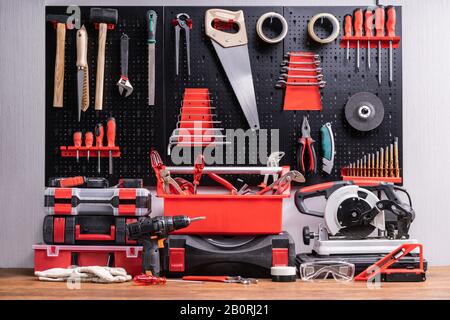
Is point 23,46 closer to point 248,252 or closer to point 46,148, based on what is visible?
point 46,148

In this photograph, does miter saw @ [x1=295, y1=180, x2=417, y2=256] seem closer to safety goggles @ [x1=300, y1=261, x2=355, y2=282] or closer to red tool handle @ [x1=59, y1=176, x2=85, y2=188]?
safety goggles @ [x1=300, y1=261, x2=355, y2=282]

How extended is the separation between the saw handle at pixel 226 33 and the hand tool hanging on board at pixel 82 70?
539mm

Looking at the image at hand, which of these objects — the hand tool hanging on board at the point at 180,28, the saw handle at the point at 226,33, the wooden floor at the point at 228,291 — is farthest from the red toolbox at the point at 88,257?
the saw handle at the point at 226,33

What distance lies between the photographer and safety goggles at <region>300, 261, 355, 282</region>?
86.6 inches

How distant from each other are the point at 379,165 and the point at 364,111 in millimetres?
245

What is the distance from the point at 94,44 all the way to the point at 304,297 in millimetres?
1461

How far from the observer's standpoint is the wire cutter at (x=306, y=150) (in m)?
2.52

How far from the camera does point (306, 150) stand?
2.54 meters

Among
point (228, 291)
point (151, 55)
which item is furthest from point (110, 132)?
point (228, 291)

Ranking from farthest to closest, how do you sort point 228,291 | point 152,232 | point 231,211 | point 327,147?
point 327,147
point 231,211
point 152,232
point 228,291

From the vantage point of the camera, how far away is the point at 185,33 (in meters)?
2.57

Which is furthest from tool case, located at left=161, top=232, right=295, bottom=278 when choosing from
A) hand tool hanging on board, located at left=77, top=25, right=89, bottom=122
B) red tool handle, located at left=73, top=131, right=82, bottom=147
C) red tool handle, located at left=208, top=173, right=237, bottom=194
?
hand tool hanging on board, located at left=77, top=25, right=89, bottom=122

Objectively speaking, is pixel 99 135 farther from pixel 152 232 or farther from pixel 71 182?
pixel 152 232
